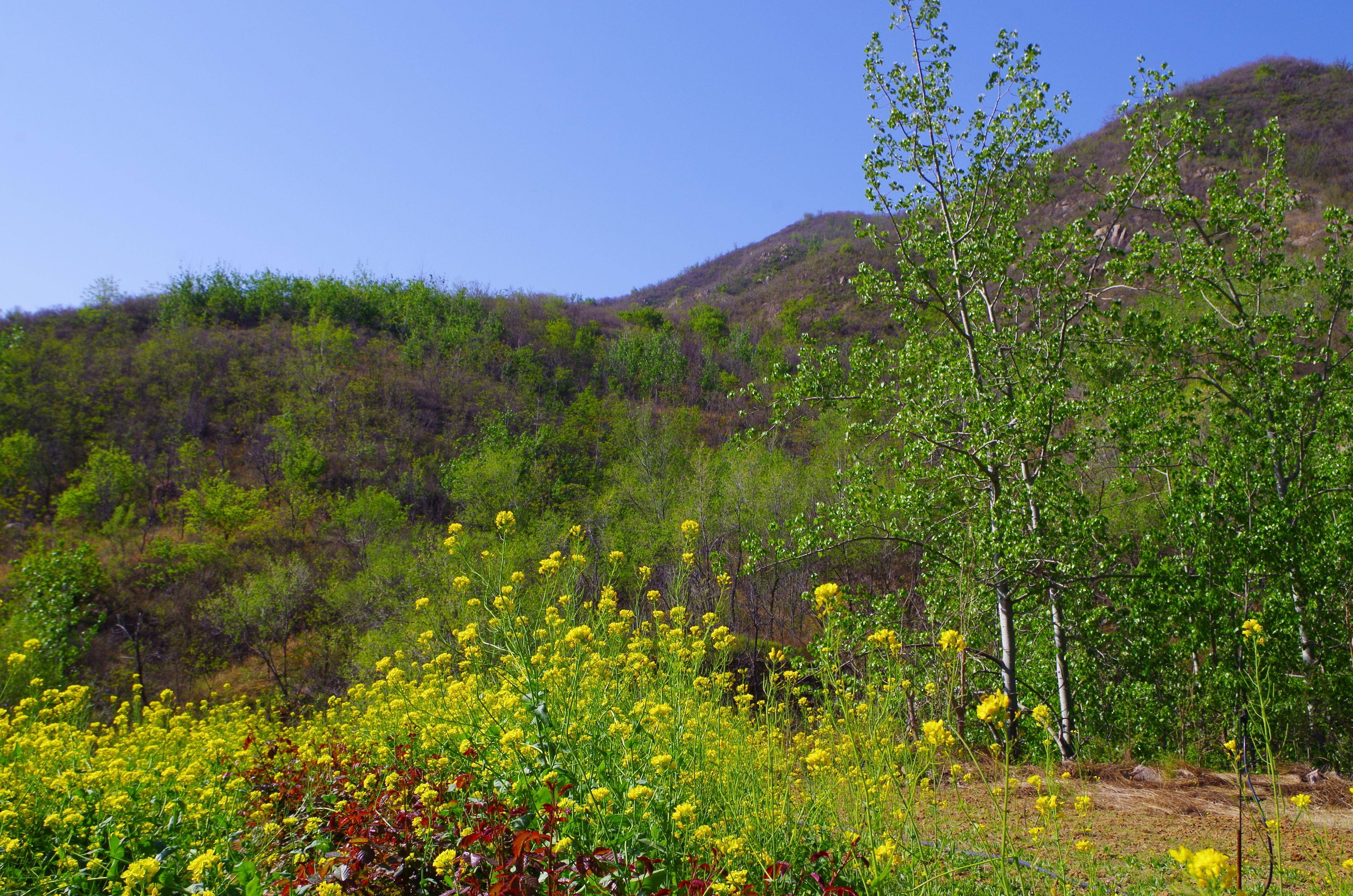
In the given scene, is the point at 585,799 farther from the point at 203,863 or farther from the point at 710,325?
the point at 710,325

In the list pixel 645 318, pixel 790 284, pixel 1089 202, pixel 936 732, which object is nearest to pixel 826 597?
pixel 936 732

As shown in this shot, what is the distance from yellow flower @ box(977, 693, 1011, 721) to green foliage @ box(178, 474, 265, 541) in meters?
34.3

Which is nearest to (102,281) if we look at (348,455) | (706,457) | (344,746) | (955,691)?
(348,455)

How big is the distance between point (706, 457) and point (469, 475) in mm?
10574

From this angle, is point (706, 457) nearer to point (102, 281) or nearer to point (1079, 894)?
point (1079, 894)

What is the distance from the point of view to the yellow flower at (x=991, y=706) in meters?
1.50

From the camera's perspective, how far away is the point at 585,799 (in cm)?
265

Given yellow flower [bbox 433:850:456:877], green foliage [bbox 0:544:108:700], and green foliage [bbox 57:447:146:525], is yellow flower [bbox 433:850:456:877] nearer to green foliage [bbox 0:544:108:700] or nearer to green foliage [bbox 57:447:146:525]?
green foliage [bbox 0:544:108:700]

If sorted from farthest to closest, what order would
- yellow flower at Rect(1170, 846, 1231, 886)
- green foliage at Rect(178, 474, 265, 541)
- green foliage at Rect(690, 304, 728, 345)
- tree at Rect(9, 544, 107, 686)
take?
green foliage at Rect(690, 304, 728, 345) < green foliage at Rect(178, 474, 265, 541) < tree at Rect(9, 544, 107, 686) < yellow flower at Rect(1170, 846, 1231, 886)

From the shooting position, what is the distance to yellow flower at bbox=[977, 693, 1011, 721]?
150cm

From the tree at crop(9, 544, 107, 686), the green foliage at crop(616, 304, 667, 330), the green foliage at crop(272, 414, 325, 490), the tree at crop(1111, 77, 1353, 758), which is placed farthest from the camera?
the green foliage at crop(616, 304, 667, 330)

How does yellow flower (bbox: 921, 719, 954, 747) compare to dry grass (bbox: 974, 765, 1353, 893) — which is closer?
yellow flower (bbox: 921, 719, 954, 747)

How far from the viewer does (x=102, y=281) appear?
141 feet

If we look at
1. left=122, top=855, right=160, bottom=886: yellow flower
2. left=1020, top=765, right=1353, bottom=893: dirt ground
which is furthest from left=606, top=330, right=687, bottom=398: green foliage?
left=122, top=855, right=160, bottom=886: yellow flower
